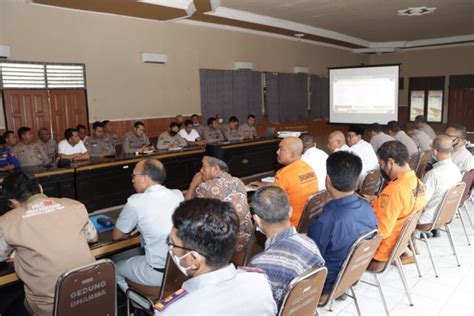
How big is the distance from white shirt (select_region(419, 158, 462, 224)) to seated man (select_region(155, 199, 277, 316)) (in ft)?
9.03

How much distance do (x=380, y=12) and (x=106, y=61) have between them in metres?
5.96

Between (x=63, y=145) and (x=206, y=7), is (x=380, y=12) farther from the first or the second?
(x=63, y=145)

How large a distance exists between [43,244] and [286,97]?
1060cm

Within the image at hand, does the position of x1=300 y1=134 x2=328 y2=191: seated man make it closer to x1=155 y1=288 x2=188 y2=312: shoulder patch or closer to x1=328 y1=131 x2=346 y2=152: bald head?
x1=328 y1=131 x2=346 y2=152: bald head

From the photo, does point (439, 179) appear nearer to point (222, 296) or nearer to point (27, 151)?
point (222, 296)

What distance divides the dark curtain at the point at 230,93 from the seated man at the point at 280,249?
313 inches

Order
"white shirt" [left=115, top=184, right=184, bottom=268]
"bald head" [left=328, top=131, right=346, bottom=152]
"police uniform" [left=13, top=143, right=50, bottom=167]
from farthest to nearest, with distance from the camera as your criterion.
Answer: "police uniform" [left=13, top=143, right=50, bottom=167] → "bald head" [left=328, top=131, right=346, bottom=152] → "white shirt" [left=115, top=184, right=184, bottom=268]

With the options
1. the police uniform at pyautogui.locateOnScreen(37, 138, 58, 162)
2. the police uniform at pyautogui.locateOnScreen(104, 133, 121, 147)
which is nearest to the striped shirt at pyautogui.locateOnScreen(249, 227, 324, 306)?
the police uniform at pyautogui.locateOnScreen(37, 138, 58, 162)

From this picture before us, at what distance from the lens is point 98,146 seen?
705cm

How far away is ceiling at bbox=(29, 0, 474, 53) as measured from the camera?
7.49m

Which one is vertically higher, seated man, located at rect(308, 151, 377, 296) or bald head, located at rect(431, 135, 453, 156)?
bald head, located at rect(431, 135, 453, 156)

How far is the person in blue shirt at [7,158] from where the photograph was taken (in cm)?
564

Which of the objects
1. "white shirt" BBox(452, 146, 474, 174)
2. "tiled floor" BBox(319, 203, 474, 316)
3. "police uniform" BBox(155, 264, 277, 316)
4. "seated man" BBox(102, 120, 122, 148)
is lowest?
"tiled floor" BBox(319, 203, 474, 316)

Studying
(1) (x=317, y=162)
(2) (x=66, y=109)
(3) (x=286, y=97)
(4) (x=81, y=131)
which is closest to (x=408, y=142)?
(1) (x=317, y=162)
